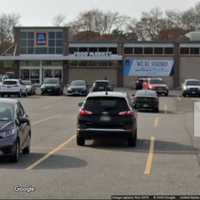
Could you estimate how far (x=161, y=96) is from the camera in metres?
64.0

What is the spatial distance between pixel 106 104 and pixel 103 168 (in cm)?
554

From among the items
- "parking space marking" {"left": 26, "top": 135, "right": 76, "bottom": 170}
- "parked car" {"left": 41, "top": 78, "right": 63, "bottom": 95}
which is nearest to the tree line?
"parked car" {"left": 41, "top": 78, "right": 63, "bottom": 95}

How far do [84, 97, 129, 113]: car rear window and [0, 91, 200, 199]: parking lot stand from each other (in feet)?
3.74

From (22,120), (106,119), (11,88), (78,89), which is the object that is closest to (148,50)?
(78,89)

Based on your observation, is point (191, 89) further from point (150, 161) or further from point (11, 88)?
point (150, 161)

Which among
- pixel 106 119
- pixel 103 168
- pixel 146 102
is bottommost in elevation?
pixel 146 102

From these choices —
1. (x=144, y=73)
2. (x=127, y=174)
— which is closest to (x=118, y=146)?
(x=127, y=174)

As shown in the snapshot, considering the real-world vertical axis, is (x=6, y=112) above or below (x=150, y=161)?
above

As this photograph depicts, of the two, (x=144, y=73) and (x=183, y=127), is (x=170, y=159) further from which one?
(x=144, y=73)

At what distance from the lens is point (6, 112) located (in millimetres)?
16391

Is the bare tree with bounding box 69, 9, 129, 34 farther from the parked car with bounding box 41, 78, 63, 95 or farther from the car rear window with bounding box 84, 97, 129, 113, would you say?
the car rear window with bounding box 84, 97, 129, 113

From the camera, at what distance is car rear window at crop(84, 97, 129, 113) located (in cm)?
2006

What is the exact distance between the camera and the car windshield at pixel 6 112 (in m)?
16.1

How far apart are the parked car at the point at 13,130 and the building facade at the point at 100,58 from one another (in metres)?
70.7
